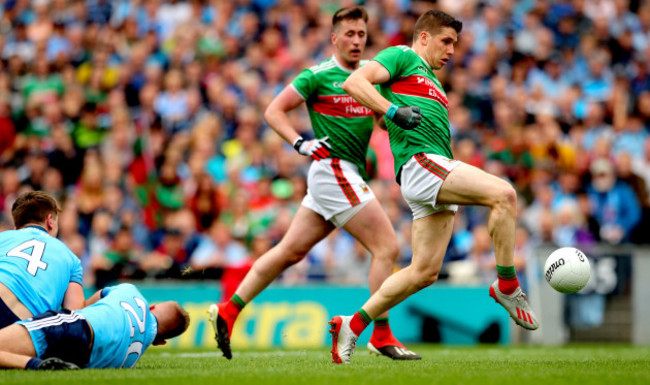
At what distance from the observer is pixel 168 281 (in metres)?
12.7

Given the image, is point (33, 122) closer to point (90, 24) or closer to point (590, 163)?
point (90, 24)

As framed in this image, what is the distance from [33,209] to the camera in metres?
6.86

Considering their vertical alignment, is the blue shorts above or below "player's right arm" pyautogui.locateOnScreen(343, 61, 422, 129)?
below

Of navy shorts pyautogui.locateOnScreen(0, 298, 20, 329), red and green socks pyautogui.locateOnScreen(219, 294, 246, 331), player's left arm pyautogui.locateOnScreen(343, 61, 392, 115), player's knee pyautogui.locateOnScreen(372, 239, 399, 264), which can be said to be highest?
player's left arm pyautogui.locateOnScreen(343, 61, 392, 115)

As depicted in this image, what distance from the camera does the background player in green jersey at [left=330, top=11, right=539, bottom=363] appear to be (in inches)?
265

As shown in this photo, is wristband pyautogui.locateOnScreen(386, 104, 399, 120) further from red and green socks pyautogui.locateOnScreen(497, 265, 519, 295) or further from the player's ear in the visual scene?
the player's ear

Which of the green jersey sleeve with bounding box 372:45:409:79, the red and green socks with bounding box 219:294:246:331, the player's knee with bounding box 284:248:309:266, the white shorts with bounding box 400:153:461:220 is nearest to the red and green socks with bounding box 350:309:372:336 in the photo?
the white shorts with bounding box 400:153:461:220

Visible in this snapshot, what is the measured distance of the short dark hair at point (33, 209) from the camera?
6857mm

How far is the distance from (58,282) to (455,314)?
Result: 279 inches

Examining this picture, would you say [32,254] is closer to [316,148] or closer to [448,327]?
[316,148]

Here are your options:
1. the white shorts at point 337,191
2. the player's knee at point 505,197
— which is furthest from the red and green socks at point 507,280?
the white shorts at point 337,191

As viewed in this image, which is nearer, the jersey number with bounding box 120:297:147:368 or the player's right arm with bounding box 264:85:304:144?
the jersey number with bounding box 120:297:147:368

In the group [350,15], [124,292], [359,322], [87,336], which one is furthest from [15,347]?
[350,15]

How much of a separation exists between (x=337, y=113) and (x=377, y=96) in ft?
4.66
